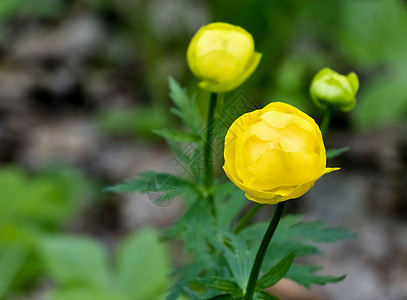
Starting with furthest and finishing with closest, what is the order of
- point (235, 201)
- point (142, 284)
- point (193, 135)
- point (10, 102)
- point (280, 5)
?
point (10, 102)
point (280, 5)
point (142, 284)
point (235, 201)
point (193, 135)

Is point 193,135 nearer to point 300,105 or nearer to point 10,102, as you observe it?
point 300,105

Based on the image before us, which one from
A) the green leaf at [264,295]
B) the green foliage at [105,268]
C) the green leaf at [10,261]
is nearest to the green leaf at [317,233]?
the green leaf at [264,295]

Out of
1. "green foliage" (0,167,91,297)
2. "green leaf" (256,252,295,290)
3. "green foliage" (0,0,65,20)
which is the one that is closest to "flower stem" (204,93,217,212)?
"green leaf" (256,252,295,290)

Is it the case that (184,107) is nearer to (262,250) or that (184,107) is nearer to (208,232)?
(208,232)

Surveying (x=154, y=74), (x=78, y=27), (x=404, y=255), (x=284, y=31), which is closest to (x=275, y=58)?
(x=284, y=31)

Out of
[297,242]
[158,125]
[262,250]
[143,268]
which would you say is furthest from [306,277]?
[158,125]
